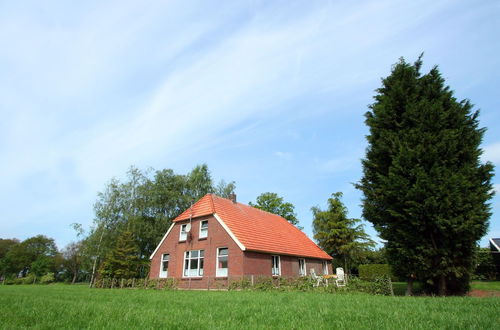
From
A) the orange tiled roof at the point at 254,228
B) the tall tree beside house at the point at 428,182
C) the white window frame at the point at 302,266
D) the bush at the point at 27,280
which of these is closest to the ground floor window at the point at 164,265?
the orange tiled roof at the point at 254,228

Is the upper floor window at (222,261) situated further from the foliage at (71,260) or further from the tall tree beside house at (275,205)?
the foliage at (71,260)

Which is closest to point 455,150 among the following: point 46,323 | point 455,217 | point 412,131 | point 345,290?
point 412,131

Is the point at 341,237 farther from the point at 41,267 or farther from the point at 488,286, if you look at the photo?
the point at 41,267

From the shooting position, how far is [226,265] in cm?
2155

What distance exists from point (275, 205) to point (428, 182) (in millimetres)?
34369

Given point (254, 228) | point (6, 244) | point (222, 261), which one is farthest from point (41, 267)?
point (254, 228)

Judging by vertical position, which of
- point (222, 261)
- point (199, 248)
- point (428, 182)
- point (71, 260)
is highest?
point (428, 182)

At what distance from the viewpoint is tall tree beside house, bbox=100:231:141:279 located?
26989 mm

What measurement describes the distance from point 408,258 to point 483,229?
3303 millimetres

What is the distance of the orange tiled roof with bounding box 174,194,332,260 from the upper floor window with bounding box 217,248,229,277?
5.75 feet

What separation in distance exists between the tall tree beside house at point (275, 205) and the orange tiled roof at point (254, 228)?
15486mm

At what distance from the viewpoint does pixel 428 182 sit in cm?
1222

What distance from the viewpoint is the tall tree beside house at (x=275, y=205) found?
151 ft

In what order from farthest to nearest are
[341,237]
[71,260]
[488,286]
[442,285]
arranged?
1. [71,260]
2. [341,237]
3. [488,286]
4. [442,285]
